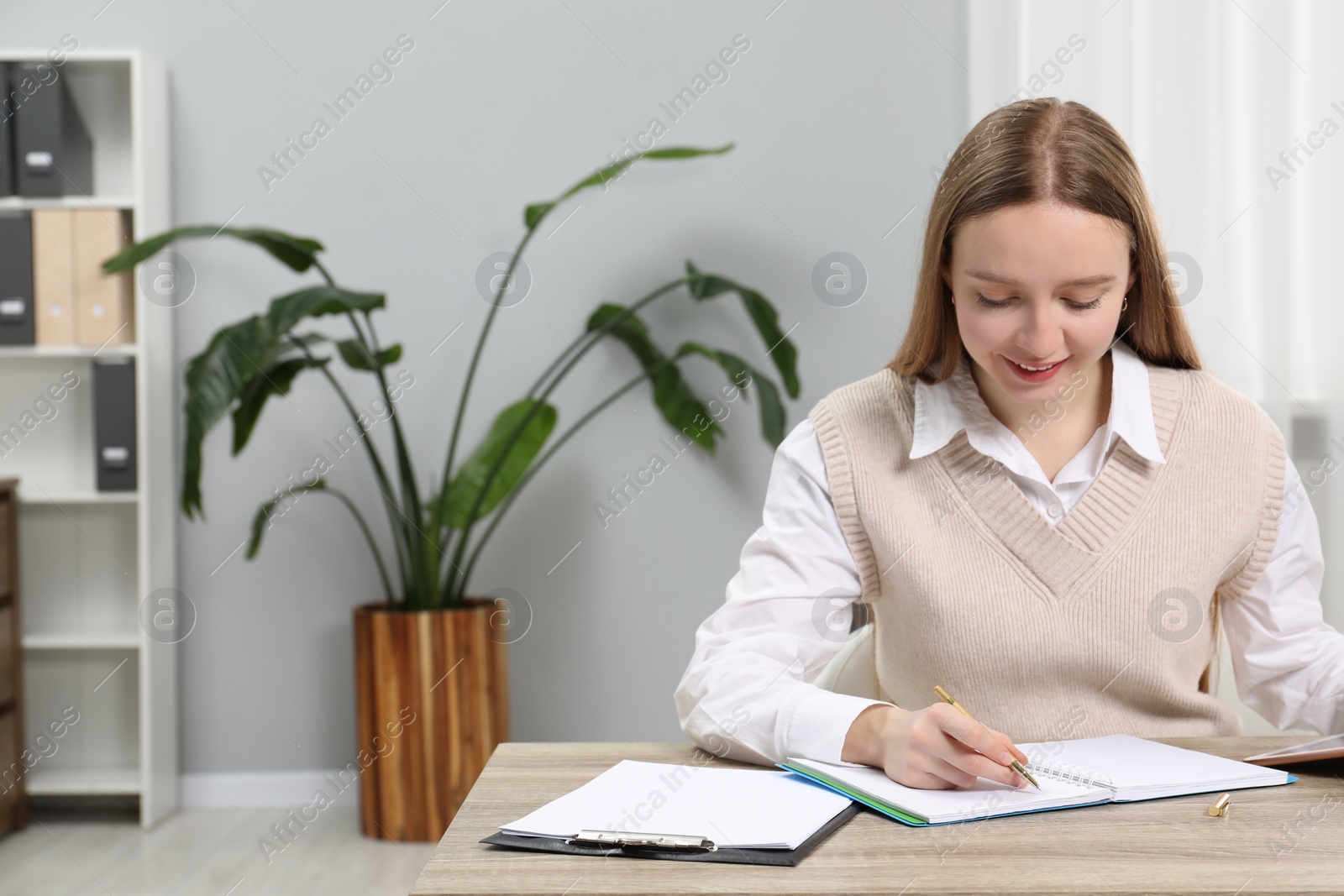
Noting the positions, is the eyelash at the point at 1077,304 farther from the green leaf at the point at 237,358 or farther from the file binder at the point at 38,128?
the file binder at the point at 38,128

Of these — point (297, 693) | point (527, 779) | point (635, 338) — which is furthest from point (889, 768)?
point (297, 693)

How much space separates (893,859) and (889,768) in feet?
0.57

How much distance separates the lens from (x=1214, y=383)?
127 cm

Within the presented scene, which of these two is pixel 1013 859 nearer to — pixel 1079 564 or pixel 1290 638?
pixel 1079 564

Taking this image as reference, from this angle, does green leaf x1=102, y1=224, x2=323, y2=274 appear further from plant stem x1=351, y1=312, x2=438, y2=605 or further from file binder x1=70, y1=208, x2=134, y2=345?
file binder x1=70, y1=208, x2=134, y2=345

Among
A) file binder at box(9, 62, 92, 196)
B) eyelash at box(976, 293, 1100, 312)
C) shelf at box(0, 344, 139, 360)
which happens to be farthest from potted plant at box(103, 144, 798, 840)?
eyelash at box(976, 293, 1100, 312)

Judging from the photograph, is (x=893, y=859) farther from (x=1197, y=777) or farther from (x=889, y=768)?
(x=1197, y=777)

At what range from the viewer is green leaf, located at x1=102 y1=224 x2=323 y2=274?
2.27m

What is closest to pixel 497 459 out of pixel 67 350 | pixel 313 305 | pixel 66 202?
pixel 313 305

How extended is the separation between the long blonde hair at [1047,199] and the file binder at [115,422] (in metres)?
2.13

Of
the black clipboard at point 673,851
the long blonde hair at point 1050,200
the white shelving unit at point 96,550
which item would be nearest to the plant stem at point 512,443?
the white shelving unit at point 96,550

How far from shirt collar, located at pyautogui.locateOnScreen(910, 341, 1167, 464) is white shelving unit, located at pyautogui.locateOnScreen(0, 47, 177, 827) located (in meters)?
2.19

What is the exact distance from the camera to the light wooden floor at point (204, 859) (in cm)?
240

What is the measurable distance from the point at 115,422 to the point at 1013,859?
257 centimetres
